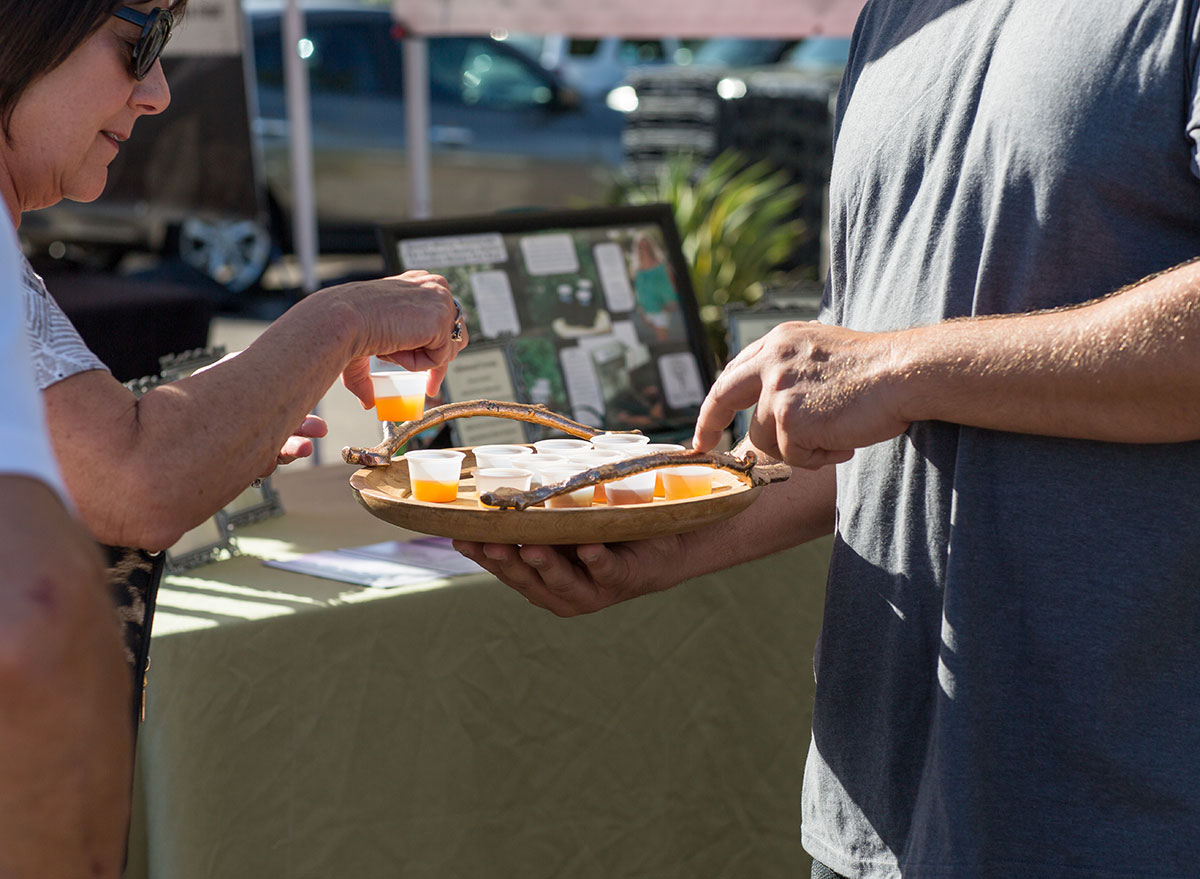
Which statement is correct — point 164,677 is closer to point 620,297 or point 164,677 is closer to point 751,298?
point 620,297

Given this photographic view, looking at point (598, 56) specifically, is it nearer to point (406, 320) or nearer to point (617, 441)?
point (617, 441)

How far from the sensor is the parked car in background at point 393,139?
8273 millimetres

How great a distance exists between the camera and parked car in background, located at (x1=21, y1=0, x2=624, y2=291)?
27.1ft

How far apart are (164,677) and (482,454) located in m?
0.58

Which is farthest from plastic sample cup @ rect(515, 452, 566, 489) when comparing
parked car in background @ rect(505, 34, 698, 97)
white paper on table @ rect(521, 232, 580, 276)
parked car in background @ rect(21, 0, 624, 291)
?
parked car in background @ rect(505, 34, 698, 97)

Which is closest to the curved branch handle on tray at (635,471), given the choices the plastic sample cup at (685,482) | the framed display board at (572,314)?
the plastic sample cup at (685,482)

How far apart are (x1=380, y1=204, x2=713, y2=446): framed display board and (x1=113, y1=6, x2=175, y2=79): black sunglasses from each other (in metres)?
1.34

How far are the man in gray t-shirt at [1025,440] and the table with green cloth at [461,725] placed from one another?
83cm

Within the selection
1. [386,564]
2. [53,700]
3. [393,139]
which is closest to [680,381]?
[386,564]

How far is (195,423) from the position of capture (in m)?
1.21

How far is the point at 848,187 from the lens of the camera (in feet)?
→ 4.79

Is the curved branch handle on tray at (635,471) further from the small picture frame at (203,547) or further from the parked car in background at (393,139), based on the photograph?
the parked car in background at (393,139)

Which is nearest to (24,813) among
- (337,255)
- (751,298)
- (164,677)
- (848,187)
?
(848,187)

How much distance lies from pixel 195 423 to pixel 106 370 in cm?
10
